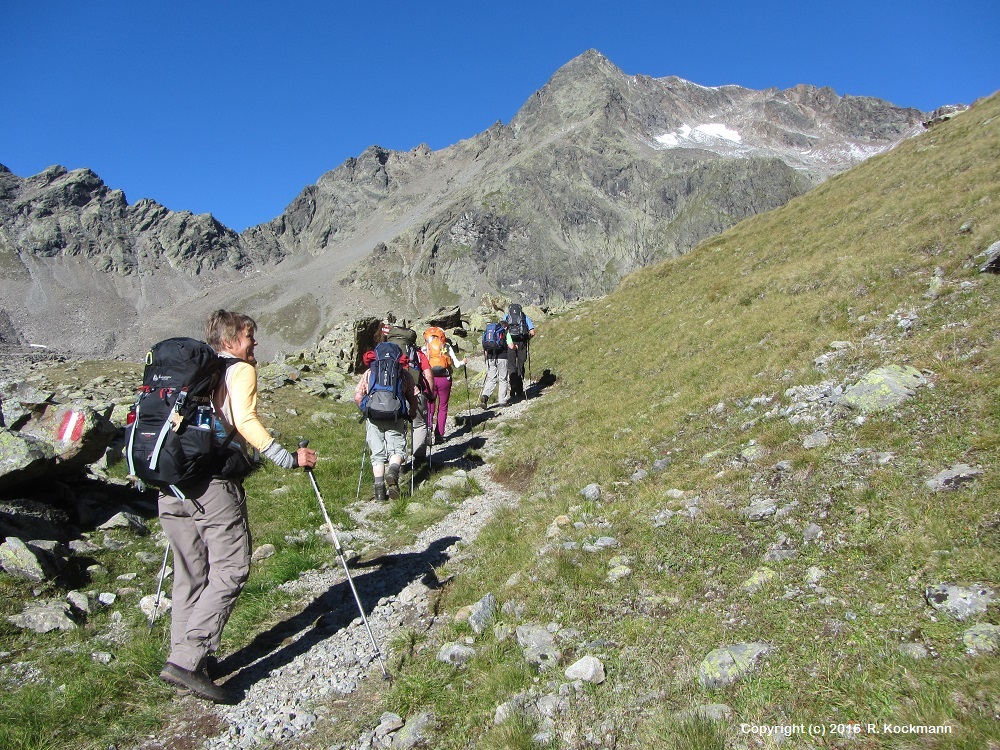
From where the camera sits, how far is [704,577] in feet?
18.1

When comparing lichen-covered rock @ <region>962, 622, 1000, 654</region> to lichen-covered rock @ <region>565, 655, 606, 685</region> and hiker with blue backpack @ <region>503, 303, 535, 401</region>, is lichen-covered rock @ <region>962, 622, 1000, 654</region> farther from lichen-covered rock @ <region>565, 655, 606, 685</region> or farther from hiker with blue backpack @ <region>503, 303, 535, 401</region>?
hiker with blue backpack @ <region>503, 303, 535, 401</region>

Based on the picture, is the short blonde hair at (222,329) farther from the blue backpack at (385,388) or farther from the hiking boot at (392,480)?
the hiking boot at (392,480)

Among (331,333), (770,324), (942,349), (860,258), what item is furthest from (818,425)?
(331,333)

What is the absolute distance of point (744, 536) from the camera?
5.98 metres

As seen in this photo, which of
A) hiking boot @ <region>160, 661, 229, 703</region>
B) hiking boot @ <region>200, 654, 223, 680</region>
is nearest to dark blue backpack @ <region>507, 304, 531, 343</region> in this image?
hiking boot @ <region>200, 654, 223, 680</region>

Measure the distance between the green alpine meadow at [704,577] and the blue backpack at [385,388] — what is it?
1783 millimetres

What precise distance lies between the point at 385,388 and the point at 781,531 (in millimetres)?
7603

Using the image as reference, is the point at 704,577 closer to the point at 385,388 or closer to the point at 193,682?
the point at 193,682

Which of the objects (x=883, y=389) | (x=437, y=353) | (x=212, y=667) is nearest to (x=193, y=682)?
(x=212, y=667)

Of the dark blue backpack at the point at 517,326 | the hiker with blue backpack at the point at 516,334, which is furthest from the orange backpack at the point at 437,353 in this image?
the dark blue backpack at the point at 517,326

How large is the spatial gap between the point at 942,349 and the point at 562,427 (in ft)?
25.0

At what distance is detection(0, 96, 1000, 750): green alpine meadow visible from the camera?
392 cm

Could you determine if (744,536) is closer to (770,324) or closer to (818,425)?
(818,425)

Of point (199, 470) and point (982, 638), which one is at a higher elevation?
point (199, 470)
